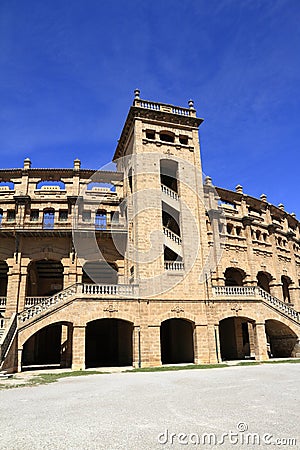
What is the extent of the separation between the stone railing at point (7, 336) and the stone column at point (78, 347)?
11.0ft

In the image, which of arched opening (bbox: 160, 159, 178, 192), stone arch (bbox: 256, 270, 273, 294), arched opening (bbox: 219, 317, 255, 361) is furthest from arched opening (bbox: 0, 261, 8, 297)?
stone arch (bbox: 256, 270, 273, 294)

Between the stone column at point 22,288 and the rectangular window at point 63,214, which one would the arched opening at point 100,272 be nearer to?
the rectangular window at point 63,214

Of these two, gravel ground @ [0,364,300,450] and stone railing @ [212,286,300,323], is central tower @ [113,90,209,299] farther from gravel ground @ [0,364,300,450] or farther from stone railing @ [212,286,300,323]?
gravel ground @ [0,364,300,450]

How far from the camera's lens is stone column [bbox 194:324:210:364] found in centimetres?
2321

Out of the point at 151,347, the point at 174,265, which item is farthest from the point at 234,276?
the point at 151,347

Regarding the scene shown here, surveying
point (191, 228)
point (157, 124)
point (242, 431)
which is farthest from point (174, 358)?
point (242, 431)

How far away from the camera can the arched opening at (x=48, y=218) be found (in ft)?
91.0

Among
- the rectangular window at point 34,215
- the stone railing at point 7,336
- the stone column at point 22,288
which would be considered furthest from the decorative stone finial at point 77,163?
the stone railing at point 7,336

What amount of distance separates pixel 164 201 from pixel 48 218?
9.35 m

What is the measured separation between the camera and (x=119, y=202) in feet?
96.5

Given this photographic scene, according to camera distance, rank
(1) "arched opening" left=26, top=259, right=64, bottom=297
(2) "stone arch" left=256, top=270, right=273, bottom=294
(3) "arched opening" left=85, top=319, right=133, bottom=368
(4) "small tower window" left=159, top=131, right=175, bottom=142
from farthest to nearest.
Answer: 1. (2) "stone arch" left=256, top=270, right=273, bottom=294
2. (3) "arched opening" left=85, top=319, right=133, bottom=368
3. (1) "arched opening" left=26, top=259, right=64, bottom=297
4. (4) "small tower window" left=159, top=131, right=175, bottom=142

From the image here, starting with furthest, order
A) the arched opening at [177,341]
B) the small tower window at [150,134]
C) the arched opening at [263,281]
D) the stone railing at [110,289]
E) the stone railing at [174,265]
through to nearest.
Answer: the arched opening at [263,281] → the small tower window at [150,134] → the arched opening at [177,341] → the stone railing at [174,265] → the stone railing at [110,289]

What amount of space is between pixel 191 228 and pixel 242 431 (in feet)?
65.6

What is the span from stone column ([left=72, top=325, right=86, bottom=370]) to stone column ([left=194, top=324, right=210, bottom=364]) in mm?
7253
